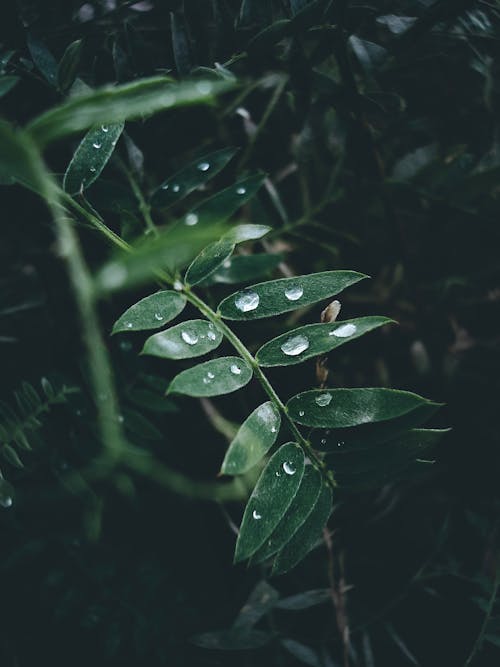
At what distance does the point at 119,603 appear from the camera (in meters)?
0.82

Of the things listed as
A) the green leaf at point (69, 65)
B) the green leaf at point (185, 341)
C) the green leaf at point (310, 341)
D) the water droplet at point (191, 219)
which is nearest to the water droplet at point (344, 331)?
the green leaf at point (310, 341)

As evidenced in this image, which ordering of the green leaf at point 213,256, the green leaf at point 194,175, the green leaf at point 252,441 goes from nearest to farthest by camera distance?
1. the green leaf at point 252,441
2. the green leaf at point 213,256
3. the green leaf at point 194,175

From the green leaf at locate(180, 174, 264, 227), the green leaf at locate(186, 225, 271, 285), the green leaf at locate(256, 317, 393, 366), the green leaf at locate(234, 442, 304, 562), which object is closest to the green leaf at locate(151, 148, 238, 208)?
the green leaf at locate(180, 174, 264, 227)

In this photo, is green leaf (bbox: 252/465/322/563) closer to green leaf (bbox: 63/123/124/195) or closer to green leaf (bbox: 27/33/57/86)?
green leaf (bbox: 63/123/124/195)

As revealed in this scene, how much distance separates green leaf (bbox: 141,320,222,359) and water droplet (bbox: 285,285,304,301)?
0.08 metres

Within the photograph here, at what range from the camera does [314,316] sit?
0.97 metres

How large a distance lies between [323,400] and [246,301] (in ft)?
0.44

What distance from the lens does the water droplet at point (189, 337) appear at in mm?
513

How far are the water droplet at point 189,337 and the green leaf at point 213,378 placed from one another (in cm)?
3

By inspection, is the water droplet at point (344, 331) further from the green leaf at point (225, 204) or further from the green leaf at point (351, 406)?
the green leaf at point (225, 204)

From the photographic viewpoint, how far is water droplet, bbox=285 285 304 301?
1.75 ft

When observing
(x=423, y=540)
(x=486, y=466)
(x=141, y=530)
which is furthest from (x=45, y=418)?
(x=486, y=466)

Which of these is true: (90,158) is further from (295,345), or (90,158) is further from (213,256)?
(295,345)

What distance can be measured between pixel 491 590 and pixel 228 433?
1.48 feet
